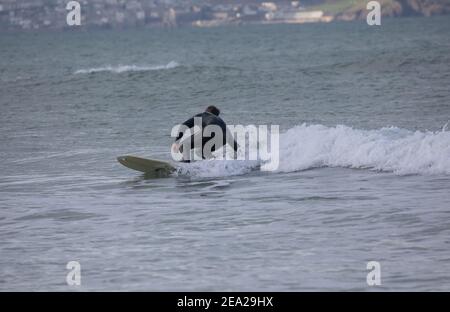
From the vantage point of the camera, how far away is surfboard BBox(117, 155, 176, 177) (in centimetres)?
1819

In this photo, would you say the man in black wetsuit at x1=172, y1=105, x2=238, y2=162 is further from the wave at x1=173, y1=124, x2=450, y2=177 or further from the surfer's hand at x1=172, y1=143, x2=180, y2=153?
the wave at x1=173, y1=124, x2=450, y2=177

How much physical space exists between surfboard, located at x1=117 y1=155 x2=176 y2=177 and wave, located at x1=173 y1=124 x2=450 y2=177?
0.33 meters

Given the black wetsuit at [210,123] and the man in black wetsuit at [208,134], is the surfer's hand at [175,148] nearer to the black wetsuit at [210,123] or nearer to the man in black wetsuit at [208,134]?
the man in black wetsuit at [208,134]

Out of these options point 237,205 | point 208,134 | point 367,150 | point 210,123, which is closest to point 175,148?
point 208,134

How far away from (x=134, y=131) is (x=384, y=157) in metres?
11.0

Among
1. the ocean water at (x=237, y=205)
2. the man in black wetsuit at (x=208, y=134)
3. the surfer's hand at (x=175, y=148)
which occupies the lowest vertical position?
the ocean water at (x=237, y=205)

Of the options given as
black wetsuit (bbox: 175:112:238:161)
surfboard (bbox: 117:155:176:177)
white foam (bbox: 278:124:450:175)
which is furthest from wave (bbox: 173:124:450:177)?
black wetsuit (bbox: 175:112:238:161)

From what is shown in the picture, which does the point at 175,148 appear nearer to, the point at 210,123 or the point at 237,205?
the point at 210,123

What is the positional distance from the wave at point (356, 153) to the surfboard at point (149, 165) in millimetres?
331

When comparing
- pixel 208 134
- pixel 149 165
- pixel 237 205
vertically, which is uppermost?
pixel 208 134

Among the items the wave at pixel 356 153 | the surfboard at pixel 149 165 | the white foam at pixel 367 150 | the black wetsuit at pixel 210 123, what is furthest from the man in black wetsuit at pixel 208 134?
the white foam at pixel 367 150

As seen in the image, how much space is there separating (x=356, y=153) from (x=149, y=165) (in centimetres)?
394

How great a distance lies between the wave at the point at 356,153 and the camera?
17.1 metres

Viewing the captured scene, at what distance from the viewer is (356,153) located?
60.0 feet
